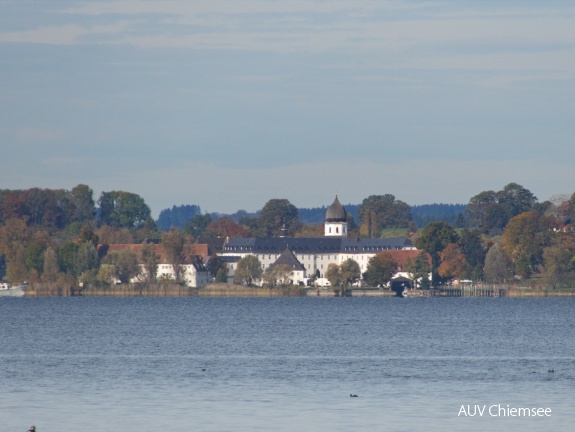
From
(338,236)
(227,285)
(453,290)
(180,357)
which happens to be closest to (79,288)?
(227,285)

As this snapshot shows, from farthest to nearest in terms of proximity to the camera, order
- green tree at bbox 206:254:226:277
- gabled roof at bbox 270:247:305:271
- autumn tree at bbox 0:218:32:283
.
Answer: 1. gabled roof at bbox 270:247:305:271
2. green tree at bbox 206:254:226:277
3. autumn tree at bbox 0:218:32:283

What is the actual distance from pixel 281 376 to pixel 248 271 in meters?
107

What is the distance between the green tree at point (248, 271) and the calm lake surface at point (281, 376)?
232 feet

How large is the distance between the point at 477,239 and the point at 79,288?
153 feet

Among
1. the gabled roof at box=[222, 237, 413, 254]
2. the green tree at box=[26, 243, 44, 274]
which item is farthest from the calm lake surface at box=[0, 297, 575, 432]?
the gabled roof at box=[222, 237, 413, 254]

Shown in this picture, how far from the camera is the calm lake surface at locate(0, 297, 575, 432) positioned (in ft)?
96.8

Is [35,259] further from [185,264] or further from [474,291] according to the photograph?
[474,291]

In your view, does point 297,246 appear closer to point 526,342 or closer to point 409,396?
point 526,342

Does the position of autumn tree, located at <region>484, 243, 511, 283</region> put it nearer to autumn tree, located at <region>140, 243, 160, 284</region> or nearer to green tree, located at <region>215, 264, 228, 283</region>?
green tree, located at <region>215, 264, 228, 283</region>

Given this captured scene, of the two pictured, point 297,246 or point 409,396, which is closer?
point 409,396

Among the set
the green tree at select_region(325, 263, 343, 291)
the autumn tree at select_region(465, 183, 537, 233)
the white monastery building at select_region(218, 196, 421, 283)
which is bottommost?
the green tree at select_region(325, 263, 343, 291)

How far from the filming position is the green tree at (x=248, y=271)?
146125 mm

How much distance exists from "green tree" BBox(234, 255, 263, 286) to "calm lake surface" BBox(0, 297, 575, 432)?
7064 centimetres

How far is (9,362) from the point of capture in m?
44.2
